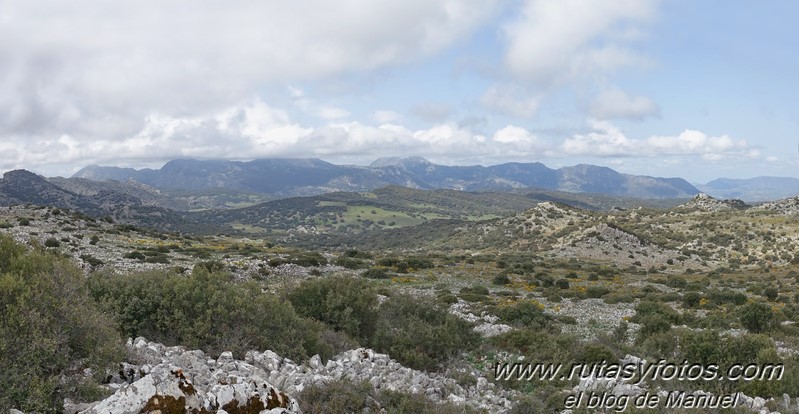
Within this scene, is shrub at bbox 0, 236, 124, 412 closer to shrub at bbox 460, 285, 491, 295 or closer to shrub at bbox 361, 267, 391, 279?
shrub at bbox 460, 285, 491, 295

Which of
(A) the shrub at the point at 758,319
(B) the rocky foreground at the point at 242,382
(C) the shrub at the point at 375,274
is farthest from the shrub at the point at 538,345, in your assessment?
(C) the shrub at the point at 375,274

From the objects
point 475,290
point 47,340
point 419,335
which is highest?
point 47,340

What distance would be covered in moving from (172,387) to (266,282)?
74.4 ft

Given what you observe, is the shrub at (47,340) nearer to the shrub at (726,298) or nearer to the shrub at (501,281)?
the shrub at (501,281)

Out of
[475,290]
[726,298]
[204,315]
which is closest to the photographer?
A: [204,315]

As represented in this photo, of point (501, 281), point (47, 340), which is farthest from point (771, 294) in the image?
point (47, 340)

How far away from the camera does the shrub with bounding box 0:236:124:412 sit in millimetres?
7043

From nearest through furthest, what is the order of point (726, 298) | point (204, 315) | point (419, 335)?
point (204, 315) < point (419, 335) < point (726, 298)

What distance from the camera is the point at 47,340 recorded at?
295 inches

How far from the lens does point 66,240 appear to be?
3566 cm

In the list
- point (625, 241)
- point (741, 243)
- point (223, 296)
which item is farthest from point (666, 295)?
point (741, 243)

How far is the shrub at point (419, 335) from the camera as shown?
46.7 ft

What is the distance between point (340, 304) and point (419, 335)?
10.5 ft

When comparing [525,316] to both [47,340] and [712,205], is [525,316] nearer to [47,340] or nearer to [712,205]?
[47,340]
